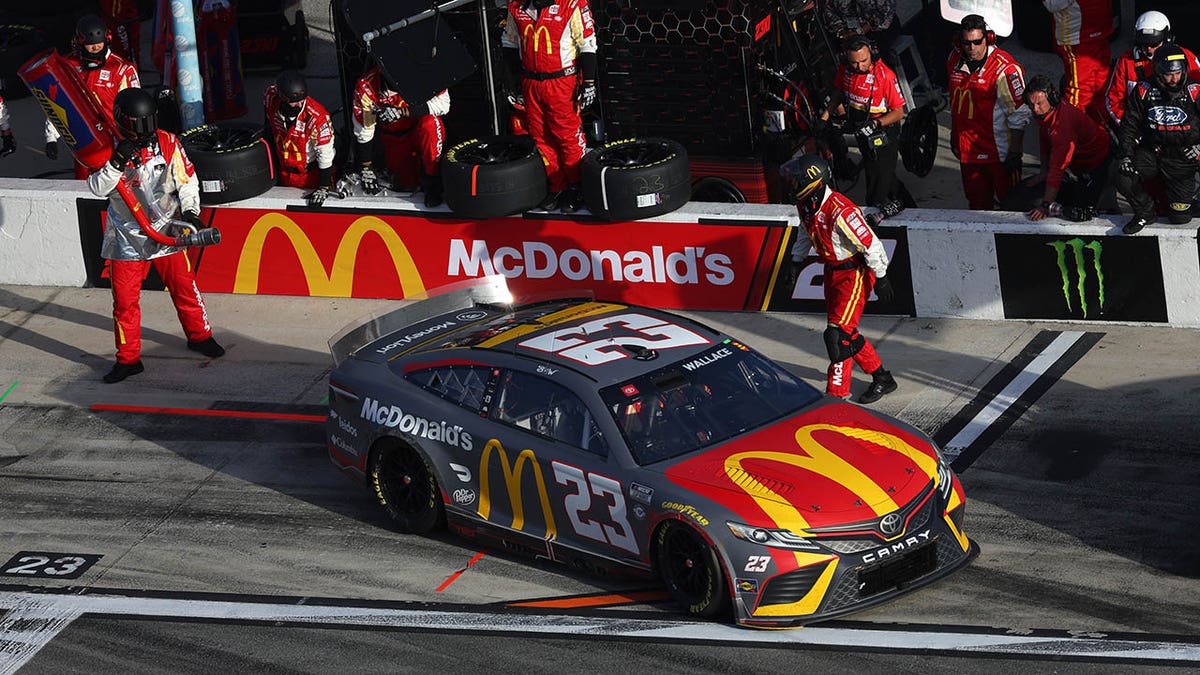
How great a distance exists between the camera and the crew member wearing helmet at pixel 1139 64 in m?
12.9

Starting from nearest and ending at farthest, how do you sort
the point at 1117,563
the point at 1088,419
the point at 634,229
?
the point at 1117,563, the point at 1088,419, the point at 634,229

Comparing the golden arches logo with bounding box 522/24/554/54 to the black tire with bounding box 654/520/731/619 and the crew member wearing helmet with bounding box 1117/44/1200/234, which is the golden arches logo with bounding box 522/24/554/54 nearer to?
the crew member wearing helmet with bounding box 1117/44/1200/234

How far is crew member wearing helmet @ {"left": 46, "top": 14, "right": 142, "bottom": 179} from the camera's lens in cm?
1578

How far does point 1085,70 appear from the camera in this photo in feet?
50.4

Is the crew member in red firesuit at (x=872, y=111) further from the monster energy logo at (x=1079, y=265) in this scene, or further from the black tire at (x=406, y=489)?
the black tire at (x=406, y=489)

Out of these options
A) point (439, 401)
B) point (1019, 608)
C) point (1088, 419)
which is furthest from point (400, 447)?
point (1088, 419)

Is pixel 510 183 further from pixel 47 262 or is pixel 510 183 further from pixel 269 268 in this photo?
pixel 47 262

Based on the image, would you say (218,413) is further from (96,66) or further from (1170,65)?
(1170,65)

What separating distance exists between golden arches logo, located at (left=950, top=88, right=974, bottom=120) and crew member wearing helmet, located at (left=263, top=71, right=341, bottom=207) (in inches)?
204

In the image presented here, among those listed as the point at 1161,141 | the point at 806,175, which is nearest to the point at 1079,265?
the point at 1161,141

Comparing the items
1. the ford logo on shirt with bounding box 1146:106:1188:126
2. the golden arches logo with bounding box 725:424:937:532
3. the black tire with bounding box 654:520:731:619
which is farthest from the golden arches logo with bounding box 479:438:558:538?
the ford logo on shirt with bounding box 1146:106:1188:126

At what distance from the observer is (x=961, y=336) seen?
13086mm

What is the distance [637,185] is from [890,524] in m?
5.44

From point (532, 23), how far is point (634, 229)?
1941 mm
